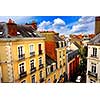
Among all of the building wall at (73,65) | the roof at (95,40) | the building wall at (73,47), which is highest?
the roof at (95,40)

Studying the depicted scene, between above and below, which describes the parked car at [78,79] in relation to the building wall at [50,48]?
below

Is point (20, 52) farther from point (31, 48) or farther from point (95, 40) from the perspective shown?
point (95, 40)

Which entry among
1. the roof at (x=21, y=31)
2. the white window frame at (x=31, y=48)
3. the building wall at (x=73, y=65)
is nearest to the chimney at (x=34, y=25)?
the roof at (x=21, y=31)

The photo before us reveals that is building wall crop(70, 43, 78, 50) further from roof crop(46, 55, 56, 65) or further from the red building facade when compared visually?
roof crop(46, 55, 56, 65)

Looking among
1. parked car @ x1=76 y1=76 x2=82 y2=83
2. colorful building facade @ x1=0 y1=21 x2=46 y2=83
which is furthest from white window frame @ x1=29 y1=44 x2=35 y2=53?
parked car @ x1=76 y1=76 x2=82 y2=83

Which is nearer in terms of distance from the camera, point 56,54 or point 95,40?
point 95,40

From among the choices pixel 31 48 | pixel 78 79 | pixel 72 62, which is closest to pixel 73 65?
pixel 72 62

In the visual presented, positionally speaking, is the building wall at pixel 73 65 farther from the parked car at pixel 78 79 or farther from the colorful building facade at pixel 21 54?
the colorful building facade at pixel 21 54

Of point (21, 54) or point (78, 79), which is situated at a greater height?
point (21, 54)

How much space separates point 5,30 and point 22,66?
0.38 m

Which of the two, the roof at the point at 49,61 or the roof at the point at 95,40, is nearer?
the roof at the point at 95,40
